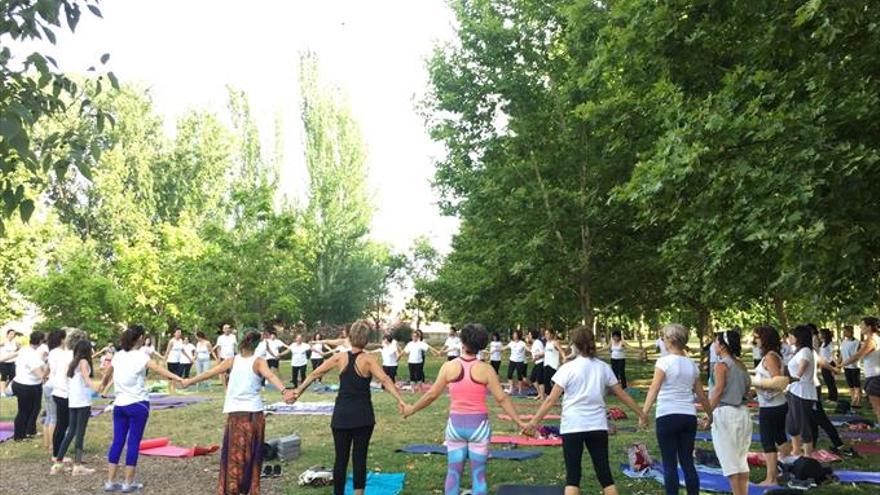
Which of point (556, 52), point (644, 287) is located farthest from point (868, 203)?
point (644, 287)

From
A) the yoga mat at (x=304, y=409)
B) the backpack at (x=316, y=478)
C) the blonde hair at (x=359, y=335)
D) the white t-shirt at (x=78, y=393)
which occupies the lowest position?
the backpack at (x=316, y=478)

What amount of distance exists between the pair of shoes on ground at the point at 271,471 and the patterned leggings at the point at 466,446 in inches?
138

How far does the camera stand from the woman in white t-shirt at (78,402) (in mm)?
9925

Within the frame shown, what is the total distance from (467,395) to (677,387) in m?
2.14

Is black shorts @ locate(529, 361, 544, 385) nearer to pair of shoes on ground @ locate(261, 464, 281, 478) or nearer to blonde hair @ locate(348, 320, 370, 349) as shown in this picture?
pair of shoes on ground @ locate(261, 464, 281, 478)

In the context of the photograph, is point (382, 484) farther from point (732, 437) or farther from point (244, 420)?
point (732, 437)

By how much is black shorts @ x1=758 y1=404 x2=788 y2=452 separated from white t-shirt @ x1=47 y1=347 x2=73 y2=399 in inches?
384

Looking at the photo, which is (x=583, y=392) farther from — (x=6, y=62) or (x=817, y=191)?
(x=6, y=62)

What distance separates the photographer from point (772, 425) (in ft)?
28.3

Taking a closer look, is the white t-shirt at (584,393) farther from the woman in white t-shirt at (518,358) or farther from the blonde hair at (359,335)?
the woman in white t-shirt at (518,358)

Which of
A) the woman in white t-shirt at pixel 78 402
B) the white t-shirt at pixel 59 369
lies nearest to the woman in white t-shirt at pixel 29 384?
the white t-shirt at pixel 59 369

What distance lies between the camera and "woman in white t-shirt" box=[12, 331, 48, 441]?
1212 centimetres

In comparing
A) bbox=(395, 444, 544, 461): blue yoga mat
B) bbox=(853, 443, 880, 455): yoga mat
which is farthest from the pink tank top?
bbox=(853, 443, 880, 455): yoga mat

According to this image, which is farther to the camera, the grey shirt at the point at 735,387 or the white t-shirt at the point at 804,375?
the white t-shirt at the point at 804,375
